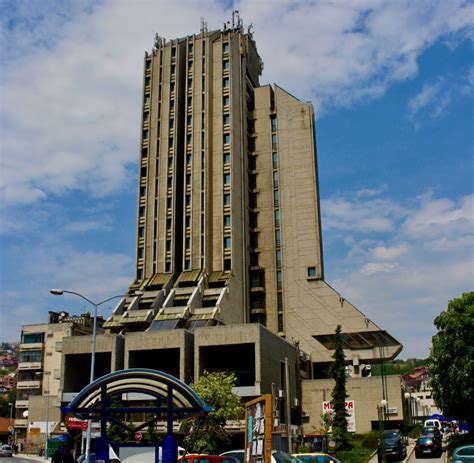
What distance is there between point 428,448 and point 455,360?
237 inches

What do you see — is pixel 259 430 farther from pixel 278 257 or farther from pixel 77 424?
pixel 278 257

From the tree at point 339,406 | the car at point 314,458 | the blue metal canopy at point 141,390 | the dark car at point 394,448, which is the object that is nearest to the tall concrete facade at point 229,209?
the tree at point 339,406

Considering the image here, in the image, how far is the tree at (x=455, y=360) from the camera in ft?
134

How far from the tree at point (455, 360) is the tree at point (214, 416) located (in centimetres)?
1570

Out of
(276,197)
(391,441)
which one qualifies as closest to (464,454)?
(391,441)

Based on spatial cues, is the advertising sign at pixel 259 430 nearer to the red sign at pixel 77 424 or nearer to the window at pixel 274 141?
the red sign at pixel 77 424

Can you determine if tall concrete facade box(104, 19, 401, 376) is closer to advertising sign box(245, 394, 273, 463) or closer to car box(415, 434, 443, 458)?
car box(415, 434, 443, 458)

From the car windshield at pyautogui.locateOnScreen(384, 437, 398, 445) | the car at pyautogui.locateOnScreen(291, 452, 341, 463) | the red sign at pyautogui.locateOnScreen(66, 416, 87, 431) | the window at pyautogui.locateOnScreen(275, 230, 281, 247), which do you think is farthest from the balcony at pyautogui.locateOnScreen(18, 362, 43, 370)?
the car at pyautogui.locateOnScreen(291, 452, 341, 463)

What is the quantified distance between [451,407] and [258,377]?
21.6 meters

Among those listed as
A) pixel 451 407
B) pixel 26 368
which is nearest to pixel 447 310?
pixel 451 407

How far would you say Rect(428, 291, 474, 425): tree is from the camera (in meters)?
41.0

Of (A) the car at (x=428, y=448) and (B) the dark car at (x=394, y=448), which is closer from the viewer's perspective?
(B) the dark car at (x=394, y=448)

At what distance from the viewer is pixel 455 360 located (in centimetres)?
4147

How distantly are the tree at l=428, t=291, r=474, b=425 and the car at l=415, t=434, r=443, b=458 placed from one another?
290 centimetres
